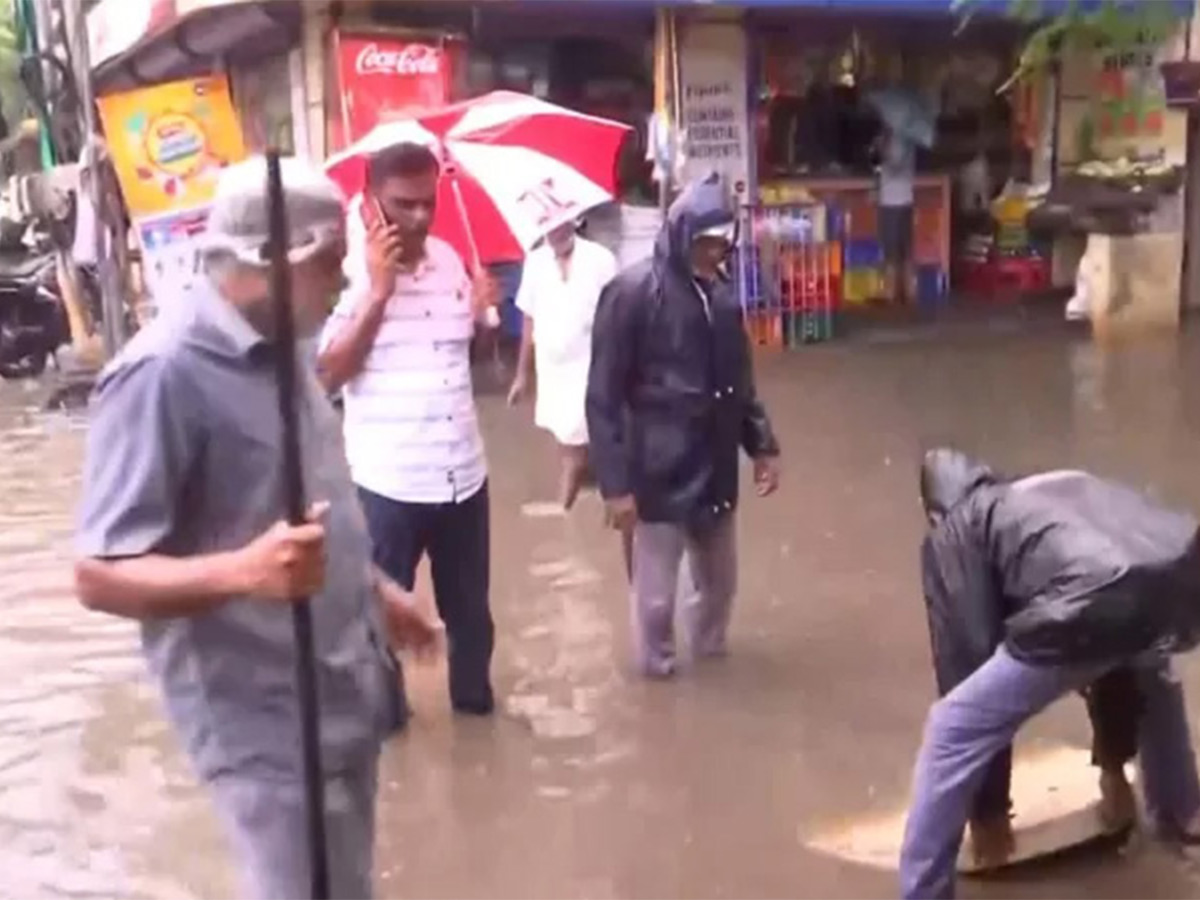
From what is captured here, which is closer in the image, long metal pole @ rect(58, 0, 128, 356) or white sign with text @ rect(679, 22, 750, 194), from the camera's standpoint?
long metal pole @ rect(58, 0, 128, 356)

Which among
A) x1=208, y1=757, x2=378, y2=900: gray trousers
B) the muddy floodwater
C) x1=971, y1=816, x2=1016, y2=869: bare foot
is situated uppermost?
x1=208, y1=757, x2=378, y2=900: gray trousers

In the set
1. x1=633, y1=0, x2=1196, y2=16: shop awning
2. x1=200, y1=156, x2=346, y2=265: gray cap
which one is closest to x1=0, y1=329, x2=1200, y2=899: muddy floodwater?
x1=200, y1=156, x2=346, y2=265: gray cap

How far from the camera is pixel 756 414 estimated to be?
269 inches

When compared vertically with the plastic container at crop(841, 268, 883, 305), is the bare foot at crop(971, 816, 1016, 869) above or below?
above

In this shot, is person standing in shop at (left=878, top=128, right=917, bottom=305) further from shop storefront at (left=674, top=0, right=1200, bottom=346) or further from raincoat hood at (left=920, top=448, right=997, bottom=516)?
raincoat hood at (left=920, top=448, right=997, bottom=516)

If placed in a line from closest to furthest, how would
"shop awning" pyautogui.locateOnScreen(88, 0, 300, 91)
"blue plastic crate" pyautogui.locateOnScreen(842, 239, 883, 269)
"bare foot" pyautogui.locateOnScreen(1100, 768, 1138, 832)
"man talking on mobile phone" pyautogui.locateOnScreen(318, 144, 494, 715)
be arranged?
"bare foot" pyautogui.locateOnScreen(1100, 768, 1138, 832)
"man talking on mobile phone" pyautogui.locateOnScreen(318, 144, 494, 715)
"shop awning" pyautogui.locateOnScreen(88, 0, 300, 91)
"blue plastic crate" pyautogui.locateOnScreen(842, 239, 883, 269)

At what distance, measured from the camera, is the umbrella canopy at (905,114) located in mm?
16328

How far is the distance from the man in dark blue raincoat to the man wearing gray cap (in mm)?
1540

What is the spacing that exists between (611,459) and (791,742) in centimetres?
112

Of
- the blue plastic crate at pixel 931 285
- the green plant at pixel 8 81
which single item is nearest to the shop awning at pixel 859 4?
the blue plastic crate at pixel 931 285

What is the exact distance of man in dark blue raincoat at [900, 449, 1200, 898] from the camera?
166 inches

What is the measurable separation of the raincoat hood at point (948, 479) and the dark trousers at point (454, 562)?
6.05ft

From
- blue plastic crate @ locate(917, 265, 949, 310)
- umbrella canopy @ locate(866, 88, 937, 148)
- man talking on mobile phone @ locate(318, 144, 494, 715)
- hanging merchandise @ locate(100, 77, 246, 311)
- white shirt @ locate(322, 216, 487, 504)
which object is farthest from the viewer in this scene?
blue plastic crate @ locate(917, 265, 949, 310)

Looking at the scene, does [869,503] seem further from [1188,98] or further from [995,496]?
[1188,98]
